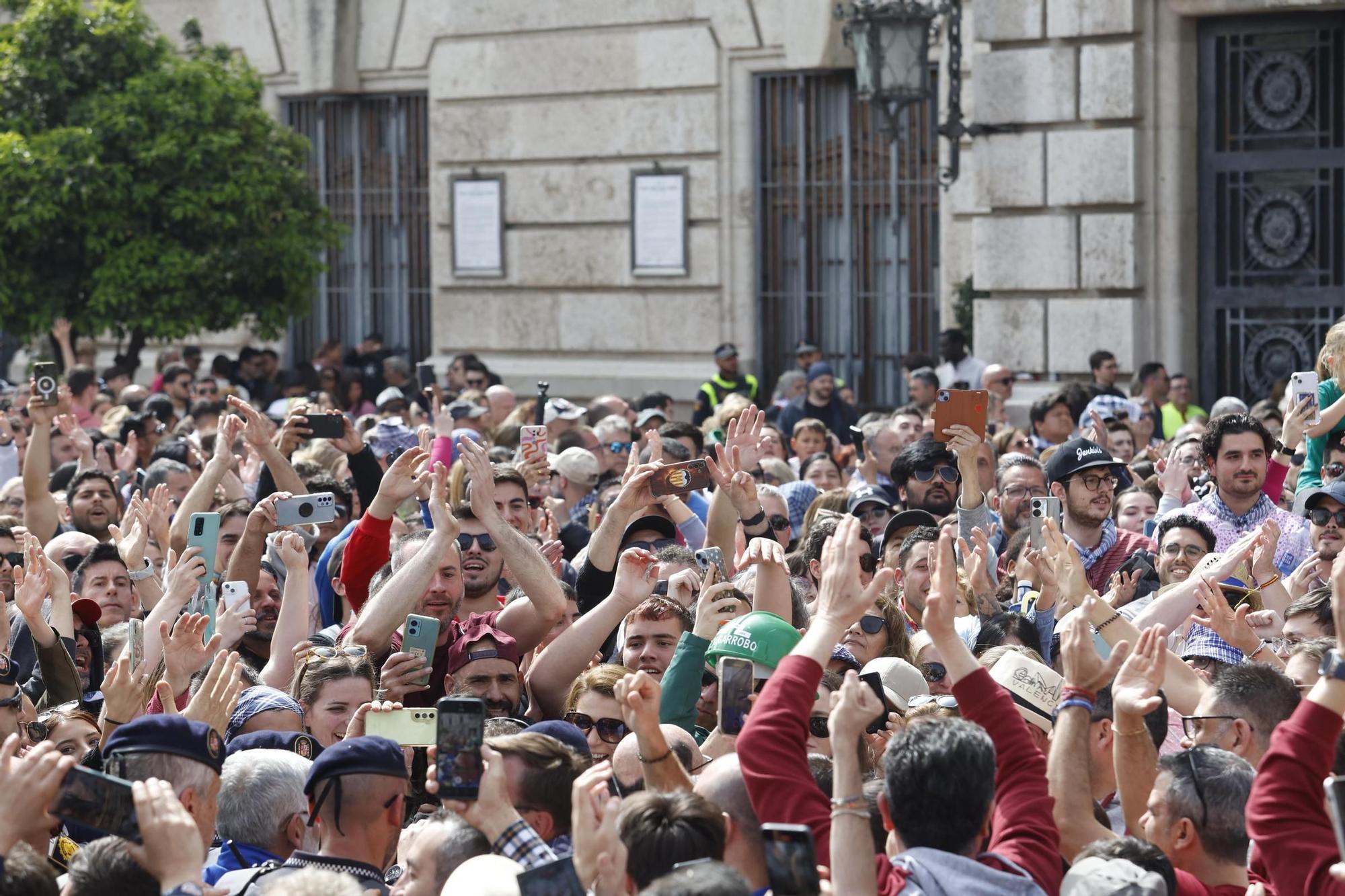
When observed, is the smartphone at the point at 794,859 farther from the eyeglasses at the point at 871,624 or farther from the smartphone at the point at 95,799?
the eyeglasses at the point at 871,624

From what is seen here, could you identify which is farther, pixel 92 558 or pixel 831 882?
pixel 92 558

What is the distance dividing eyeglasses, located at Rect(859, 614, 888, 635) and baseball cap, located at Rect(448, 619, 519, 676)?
122 centimetres

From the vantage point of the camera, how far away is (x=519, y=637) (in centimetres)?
747

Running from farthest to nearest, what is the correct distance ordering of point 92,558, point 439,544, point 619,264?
point 619,264 < point 92,558 < point 439,544

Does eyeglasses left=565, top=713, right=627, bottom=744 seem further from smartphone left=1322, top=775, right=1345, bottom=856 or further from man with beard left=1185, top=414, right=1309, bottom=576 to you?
man with beard left=1185, top=414, right=1309, bottom=576

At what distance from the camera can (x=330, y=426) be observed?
10.2 meters

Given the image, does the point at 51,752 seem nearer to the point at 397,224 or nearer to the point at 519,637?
the point at 519,637

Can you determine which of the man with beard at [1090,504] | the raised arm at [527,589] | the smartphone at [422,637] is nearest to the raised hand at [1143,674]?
the smartphone at [422,637]

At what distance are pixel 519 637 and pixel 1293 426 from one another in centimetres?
407

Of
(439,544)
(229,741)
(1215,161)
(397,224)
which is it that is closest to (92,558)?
(439,544)

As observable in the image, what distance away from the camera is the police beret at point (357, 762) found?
5.22 m

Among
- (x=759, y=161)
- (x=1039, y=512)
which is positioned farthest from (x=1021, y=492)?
(x=759, y=161)

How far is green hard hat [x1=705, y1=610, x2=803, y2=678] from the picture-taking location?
5.85 meters

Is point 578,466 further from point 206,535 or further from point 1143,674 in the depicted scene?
point 1143,674
